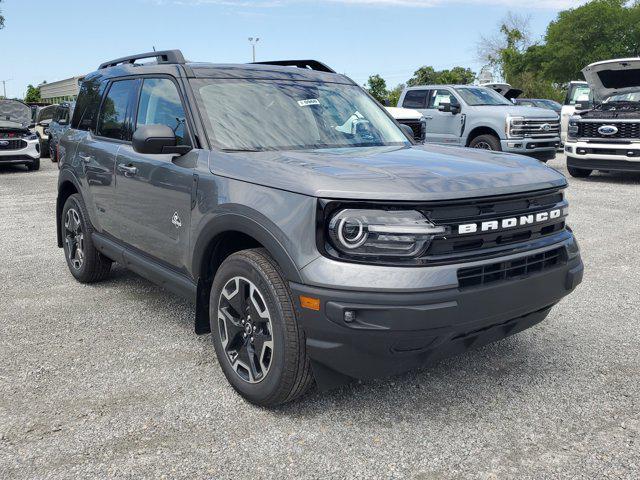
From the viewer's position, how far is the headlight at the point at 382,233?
8.62ft

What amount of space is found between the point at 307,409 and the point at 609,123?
10.8 m

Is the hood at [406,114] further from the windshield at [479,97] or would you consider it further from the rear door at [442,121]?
the windshield at [479,97]

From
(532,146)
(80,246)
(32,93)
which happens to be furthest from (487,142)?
(32,93)

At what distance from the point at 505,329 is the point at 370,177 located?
1.01m

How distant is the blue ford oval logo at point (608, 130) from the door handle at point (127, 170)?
1031cm

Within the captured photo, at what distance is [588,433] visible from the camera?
2.89m

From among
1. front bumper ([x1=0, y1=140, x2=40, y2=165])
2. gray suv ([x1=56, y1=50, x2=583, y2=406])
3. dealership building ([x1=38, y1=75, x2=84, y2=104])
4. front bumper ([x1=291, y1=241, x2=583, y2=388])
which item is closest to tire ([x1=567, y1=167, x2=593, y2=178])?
gray suv ([x1=56, y1=50, x2=583, y2=406])

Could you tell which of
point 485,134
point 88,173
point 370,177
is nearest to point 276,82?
point 370,177

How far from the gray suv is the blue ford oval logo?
9.04 meters

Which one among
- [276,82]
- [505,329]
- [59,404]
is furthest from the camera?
[276,82]

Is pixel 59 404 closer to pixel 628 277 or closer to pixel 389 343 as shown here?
pixel 389 343

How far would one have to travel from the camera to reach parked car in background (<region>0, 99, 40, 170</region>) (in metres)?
15.7

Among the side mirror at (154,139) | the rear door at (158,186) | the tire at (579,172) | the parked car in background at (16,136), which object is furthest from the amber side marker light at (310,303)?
the parked car in background at (16,136)

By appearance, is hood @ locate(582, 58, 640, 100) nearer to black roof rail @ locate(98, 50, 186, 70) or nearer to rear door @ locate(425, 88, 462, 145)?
rear door @ locate(425, 88, 462, 145)
